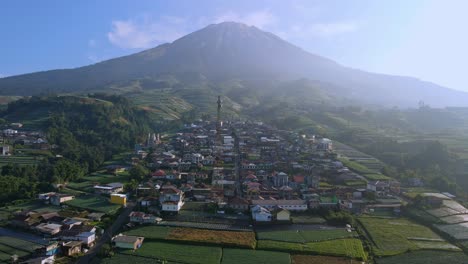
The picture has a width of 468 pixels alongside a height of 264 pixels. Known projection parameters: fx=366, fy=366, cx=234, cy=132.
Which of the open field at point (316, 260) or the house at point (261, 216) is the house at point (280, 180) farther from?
the open field at point (316, 260)

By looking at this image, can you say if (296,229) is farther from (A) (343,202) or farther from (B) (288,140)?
(B) (288,140)

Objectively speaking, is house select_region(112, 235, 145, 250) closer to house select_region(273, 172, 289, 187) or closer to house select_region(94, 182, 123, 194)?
house select_region(94, 182, 123, 194)

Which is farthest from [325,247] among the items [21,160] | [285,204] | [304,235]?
[21,160]

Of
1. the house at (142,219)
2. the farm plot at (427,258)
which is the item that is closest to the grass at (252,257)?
the farm plot at (427,258)

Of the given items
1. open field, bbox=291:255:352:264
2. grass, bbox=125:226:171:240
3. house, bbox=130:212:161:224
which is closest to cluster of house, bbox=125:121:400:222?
house, bbox=130:212:161:224

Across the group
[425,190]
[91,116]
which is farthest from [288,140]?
[91,116]

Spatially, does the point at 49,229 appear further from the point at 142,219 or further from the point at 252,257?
the point at 252,257
